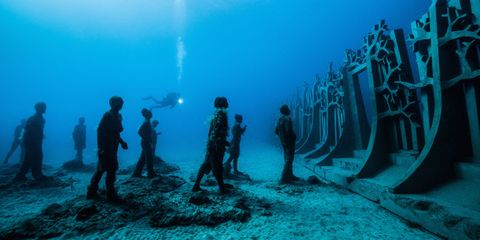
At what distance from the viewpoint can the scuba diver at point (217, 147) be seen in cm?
498

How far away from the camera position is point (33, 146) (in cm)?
683

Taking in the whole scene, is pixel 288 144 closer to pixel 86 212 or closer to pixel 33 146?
pixel 86 212

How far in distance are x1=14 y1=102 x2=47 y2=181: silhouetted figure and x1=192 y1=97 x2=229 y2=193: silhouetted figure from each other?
590cm

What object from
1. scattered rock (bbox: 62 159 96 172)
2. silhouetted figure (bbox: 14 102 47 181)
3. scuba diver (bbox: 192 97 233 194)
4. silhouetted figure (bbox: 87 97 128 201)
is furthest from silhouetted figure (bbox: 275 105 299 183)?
scattered rock (bbox: 62 159 96 172)

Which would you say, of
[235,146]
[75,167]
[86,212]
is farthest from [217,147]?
[75,167]

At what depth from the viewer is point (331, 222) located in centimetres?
326

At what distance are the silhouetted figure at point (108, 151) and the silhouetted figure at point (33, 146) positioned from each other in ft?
14.1

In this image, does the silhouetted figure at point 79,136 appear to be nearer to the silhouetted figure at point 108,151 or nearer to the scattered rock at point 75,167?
the scattered rock at point 75,167

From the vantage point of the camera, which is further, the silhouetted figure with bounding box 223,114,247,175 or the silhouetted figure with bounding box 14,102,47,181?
the silhouetted figure with bounding box 223,114,247,175

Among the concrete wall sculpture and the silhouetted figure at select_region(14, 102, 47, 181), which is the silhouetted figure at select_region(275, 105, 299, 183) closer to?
the concrete wall sculpture

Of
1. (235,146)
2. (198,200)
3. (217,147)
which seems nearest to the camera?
(198,200)

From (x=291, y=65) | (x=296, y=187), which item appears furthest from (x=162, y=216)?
(x=291, y=65)

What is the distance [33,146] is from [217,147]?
21.7 feet

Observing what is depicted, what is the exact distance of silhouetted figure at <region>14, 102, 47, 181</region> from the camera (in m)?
6.75
